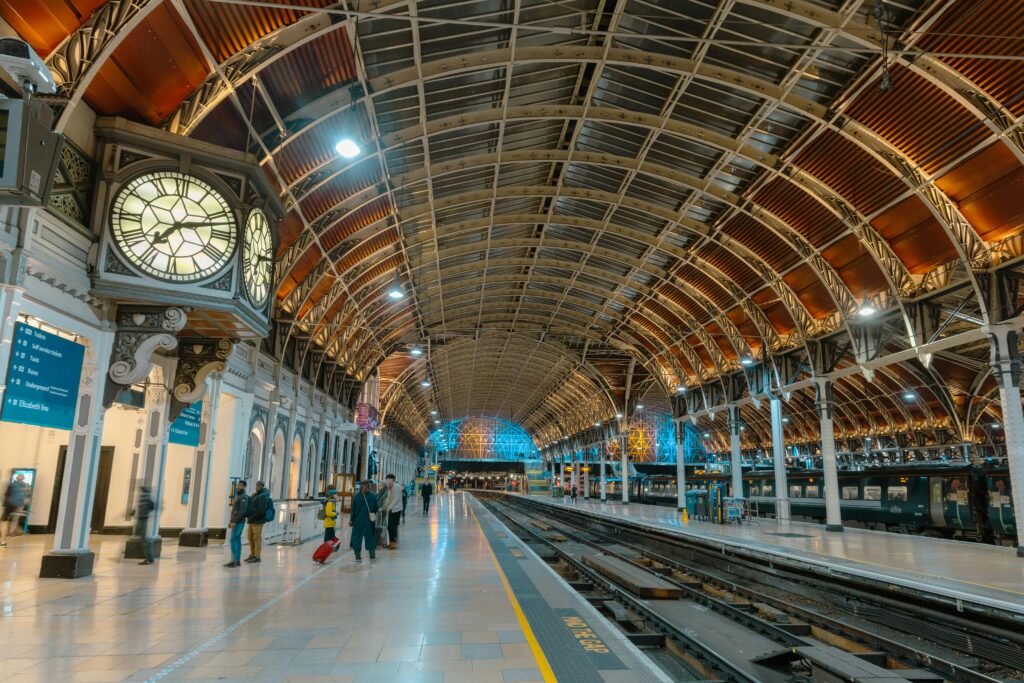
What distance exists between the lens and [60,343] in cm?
1091

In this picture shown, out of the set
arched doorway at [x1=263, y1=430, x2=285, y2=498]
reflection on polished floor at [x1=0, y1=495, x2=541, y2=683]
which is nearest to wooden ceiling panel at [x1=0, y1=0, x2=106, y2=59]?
reflection on polished floor at [x1=0, y1=495, x2=541, y2=683]

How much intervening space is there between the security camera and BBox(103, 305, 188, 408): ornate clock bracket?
24.4 feet

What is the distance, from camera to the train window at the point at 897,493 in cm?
2808

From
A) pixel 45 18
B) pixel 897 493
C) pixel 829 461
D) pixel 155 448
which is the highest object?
pixel 45 18

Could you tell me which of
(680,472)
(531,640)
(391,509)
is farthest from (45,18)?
(680,472)

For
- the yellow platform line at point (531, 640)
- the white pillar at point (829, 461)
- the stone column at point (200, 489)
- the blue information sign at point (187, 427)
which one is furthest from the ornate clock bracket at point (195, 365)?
the white pillar at point (829, 461)

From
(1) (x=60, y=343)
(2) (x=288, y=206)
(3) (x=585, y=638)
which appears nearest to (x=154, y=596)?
(1) (x=60, y=343)

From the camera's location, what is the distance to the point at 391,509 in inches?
686

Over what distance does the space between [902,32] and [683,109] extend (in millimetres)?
6989

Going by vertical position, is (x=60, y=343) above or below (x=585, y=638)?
above

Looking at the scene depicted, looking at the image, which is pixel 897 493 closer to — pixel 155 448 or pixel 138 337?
pixel 155 448

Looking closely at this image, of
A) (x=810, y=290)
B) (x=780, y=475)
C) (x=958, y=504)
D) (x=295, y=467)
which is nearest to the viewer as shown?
(x=958, y=504)

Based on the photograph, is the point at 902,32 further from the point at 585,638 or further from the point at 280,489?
the point at 280,489

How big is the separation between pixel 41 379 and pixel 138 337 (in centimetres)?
191
